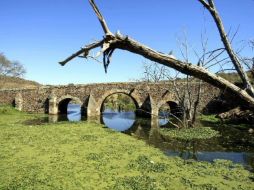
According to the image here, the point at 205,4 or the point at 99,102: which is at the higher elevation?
the point at 205,4

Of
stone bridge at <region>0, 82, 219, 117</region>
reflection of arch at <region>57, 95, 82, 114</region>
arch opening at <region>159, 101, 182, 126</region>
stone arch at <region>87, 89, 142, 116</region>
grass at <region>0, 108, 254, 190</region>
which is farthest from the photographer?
reflection of arch at <region>57, 95, 82, 114</region>

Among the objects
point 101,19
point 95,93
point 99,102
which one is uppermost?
point 95,93

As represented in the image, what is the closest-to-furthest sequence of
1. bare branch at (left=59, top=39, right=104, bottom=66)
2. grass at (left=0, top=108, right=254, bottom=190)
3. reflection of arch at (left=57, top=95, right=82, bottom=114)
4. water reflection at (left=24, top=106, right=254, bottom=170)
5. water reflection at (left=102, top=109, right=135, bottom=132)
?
bare branch at (left=59, top=39, right=104, bottom=66) < grass at (left=0, top=108, right=254, bottom=190) < water reflection at (left=24, top=106, right=254, bottom=170) < water reflection at (left=102, top=109, right=135, bottom=132) < reflection of arch at (left=57, top=95, right=82, bottom=114)

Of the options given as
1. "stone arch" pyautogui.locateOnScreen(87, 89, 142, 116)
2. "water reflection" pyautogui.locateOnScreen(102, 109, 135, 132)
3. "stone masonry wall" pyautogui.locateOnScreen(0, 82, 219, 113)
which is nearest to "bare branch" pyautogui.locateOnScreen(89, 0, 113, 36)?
"water reflection" pyautogui.locateOnScreen(102, 109, 135, 132)

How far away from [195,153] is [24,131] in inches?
526

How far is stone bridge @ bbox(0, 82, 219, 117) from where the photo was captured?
42812 mm

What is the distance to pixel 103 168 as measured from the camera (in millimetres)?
14477

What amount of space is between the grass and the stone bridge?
73.1ft

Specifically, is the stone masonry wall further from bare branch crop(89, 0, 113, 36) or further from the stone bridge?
bare branch crop(89, 0, 113, 36)

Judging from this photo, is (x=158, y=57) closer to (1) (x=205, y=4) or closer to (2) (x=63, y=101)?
A: (1) (x=205, y=4)

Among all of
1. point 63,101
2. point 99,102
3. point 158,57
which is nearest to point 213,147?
point 158,57

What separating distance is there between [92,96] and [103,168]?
30.7m

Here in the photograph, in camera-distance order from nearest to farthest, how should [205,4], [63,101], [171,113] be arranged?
1. [205,4]
2. [171,113]
3. [63,101]

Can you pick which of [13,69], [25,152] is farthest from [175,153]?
[13,69]
